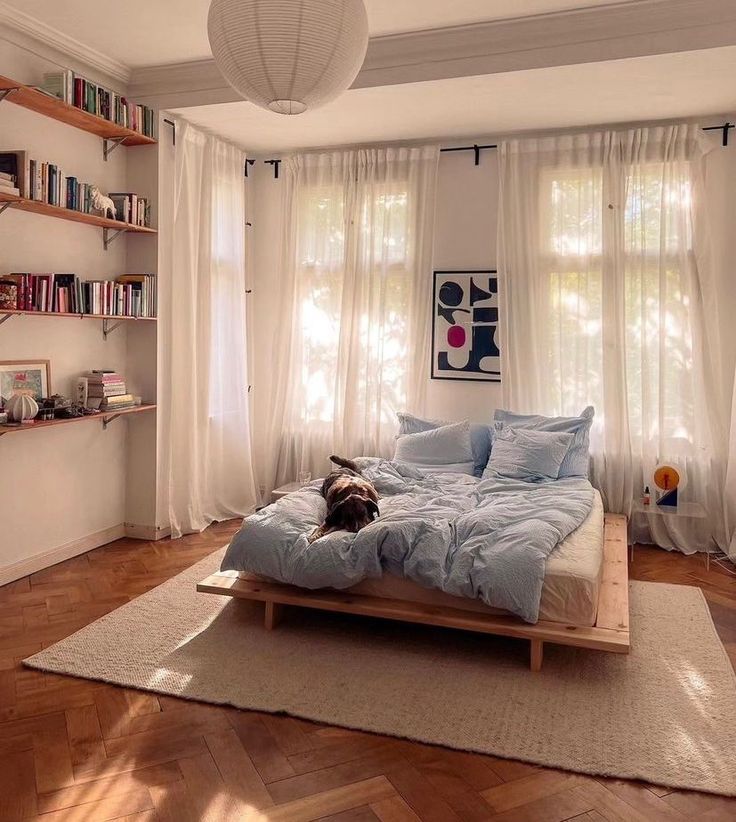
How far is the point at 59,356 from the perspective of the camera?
405cm

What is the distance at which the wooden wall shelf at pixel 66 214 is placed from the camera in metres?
3.48

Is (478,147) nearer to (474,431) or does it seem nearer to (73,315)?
(474,431)

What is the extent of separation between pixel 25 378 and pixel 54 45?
176cm

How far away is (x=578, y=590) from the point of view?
2.83 meters

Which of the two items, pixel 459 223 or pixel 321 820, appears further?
pixel 459 223

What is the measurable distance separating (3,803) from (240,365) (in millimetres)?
3535

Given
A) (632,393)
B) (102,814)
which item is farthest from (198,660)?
(632,393)

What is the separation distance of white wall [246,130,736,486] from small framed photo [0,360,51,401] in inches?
72.3

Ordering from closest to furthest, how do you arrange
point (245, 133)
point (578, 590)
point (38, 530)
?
point (578, 590) → point (38, 530) → point (245, 133)

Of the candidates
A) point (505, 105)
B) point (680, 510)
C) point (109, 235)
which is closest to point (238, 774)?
point (680, 510)

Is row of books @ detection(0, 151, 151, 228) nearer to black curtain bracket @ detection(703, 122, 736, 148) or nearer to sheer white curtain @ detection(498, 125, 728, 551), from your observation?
sheer white curtain @ detection(498, 125, 728, 551)

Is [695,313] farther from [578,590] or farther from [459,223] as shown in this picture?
[578,590]

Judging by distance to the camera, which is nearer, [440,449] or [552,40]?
[552,40]

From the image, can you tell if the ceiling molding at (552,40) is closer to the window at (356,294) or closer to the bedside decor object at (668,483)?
the window at (356,294)
